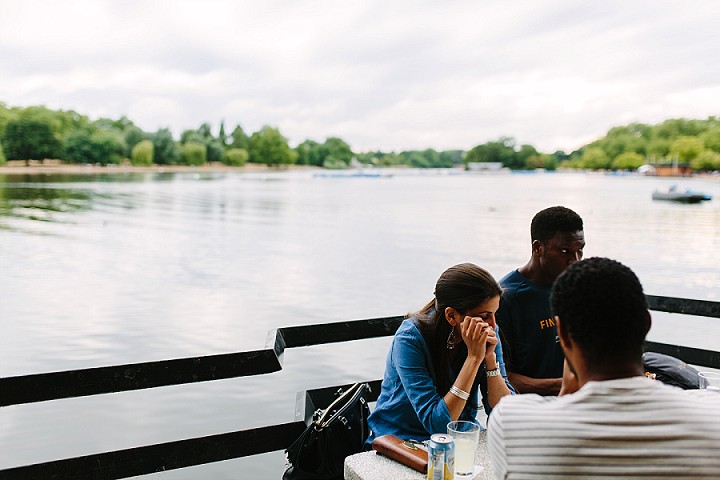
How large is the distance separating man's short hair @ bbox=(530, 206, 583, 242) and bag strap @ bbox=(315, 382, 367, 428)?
1.30m

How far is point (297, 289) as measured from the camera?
907 inches

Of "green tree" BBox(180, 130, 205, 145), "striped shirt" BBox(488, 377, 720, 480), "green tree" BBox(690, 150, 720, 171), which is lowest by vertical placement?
"striped shirt" BBox(488, 377, 720, 480)

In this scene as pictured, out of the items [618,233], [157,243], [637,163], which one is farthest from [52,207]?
[637,163]

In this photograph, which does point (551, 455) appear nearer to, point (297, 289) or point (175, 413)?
point (175, 413)

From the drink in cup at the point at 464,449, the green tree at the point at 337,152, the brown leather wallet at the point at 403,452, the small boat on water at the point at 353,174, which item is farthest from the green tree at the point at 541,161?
the drink in cup at the point at 464,449

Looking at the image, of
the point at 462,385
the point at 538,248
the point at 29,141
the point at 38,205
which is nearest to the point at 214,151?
the point at 29,141

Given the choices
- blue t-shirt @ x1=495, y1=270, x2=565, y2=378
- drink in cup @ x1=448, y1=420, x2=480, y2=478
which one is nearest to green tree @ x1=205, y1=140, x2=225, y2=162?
blue t-shirt @ x1=495, y1=270, x2=565, y2=378

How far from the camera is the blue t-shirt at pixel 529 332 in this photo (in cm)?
351

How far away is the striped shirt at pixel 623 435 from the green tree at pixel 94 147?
429ft

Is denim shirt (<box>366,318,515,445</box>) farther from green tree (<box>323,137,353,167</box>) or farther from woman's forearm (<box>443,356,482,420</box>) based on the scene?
green tree (<box>323,137,353,167</box>)

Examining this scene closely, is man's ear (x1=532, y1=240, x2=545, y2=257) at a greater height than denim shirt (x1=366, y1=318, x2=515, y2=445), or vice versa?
man's ear (x1=532, y1=240, x2=545, y2=257)

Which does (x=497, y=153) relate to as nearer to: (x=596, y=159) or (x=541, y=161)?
(x=541, y=161)

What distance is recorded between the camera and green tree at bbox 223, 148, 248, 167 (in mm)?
152000

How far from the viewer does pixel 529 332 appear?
3.53 metres
